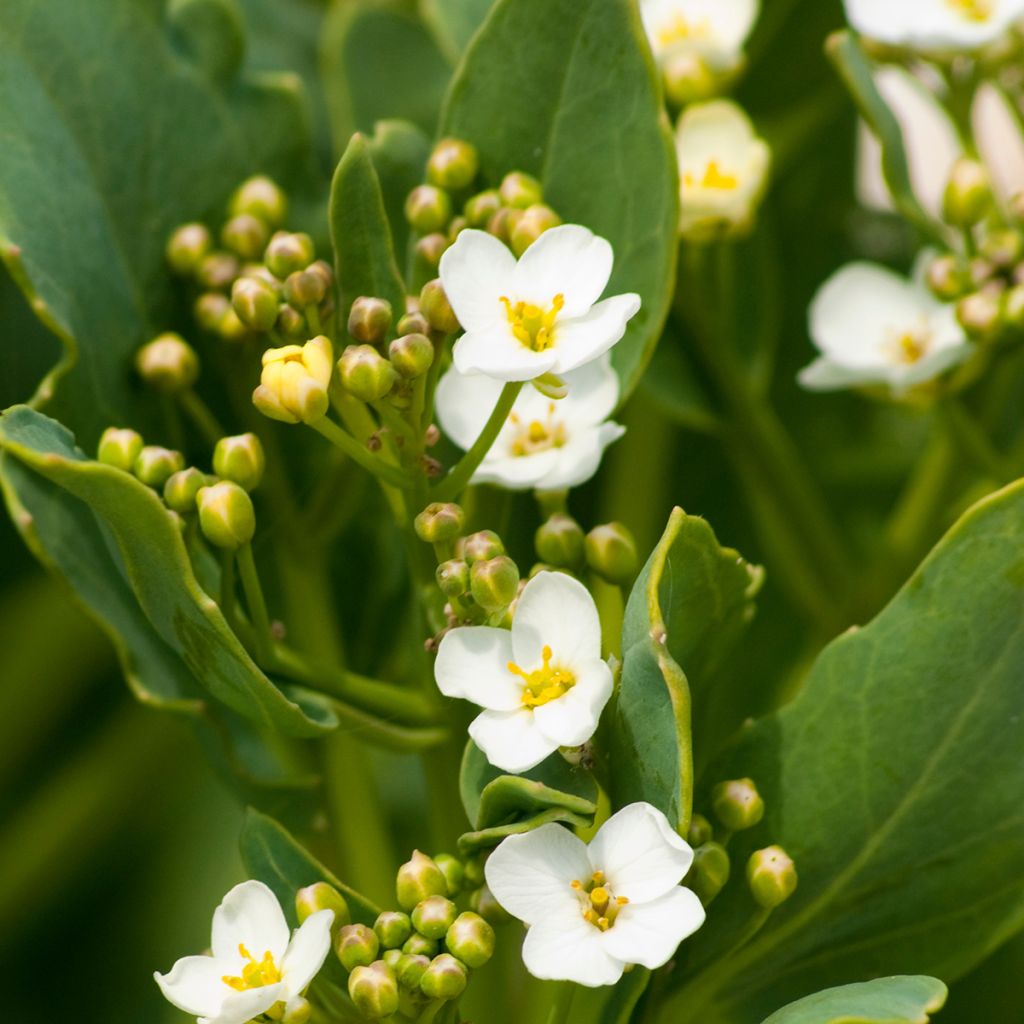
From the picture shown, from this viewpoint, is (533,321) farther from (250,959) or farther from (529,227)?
(250,959)

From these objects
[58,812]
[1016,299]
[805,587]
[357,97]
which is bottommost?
[58,812]

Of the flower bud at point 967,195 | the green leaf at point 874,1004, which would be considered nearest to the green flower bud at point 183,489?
the green leaf at point 874,1004

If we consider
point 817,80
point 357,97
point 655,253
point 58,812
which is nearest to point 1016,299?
point 655,253

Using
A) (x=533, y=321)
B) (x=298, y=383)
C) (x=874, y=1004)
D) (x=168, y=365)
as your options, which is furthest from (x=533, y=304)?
(x=874, y=1004)

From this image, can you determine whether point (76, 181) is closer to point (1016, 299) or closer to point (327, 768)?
point (327, 768)

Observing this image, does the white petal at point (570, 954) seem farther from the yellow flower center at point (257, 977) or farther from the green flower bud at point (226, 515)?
the green flower bud at point (226, 515)

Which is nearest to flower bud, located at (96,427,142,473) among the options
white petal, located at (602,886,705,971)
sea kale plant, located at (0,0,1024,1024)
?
sea kale plant, located at (0,0,1024,1024)

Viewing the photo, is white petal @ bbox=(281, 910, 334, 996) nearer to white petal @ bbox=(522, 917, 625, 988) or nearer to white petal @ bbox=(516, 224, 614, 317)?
white petal @ bbox=(522, 917, 625, 988)
